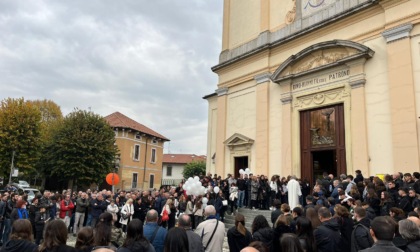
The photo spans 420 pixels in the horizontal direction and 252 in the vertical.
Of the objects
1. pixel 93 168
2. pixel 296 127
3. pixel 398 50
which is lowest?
pixel 93 168

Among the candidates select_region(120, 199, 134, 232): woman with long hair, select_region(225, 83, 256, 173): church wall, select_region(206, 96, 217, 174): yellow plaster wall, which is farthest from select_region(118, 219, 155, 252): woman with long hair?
select_region(206, 96, 217, 174): yellow plaster wall

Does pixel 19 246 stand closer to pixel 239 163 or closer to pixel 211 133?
pixel 239 163

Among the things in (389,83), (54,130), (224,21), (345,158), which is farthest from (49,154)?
(389,83)

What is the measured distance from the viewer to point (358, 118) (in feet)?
49.4

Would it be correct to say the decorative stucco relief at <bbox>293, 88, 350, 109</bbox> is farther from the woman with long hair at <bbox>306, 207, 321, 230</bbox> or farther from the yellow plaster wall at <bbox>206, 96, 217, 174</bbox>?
the woman with long hair at <bbox>306, 207, 321, 230</bbox>

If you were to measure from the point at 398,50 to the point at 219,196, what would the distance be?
374 inches

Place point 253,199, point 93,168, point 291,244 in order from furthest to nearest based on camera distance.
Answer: point 93,168 → point 253,199 → point 291,244

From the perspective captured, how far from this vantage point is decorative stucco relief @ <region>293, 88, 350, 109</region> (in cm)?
1600

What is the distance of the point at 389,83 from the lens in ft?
46.1

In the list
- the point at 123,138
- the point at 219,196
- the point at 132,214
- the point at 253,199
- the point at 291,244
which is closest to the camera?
the point at 291,244

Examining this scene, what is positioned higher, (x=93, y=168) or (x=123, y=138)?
(x=123, y=138)

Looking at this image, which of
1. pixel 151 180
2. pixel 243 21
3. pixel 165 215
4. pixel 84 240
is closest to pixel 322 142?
pixel 165 215

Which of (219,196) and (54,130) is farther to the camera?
(54,130)

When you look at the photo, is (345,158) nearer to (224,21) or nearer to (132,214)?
(132,214)
